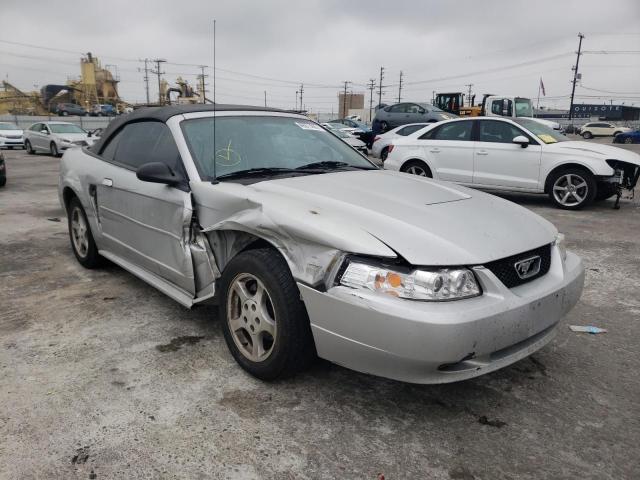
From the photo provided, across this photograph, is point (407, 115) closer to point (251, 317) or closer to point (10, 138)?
point (10, 138)

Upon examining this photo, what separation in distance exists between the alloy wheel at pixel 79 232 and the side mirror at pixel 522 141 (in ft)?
21.3

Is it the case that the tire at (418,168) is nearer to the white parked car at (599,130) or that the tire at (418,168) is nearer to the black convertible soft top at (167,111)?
the black convertible soft top at (167,111)

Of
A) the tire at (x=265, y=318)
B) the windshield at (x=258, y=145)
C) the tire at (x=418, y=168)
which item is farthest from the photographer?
the tire at (x=418, y=168)

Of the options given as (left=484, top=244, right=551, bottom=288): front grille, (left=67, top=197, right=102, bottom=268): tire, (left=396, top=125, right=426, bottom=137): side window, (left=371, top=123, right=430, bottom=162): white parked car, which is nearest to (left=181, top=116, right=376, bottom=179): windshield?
(left=484, top=244, right=551, bottom=288): front grille

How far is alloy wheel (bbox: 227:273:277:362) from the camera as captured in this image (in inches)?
99.3

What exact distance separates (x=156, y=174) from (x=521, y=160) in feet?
22.1

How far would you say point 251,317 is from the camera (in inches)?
102

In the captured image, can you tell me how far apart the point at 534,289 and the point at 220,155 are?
1.96 meters

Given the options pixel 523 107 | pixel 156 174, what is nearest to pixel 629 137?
pixel 523 107

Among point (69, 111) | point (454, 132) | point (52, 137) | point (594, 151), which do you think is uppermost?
point (69, 111)

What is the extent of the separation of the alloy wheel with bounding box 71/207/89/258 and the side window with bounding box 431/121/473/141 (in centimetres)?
645

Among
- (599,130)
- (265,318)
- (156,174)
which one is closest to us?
(265,318)

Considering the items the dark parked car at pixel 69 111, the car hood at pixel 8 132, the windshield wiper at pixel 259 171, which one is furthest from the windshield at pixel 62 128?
the dark parked car at pixel 69 111

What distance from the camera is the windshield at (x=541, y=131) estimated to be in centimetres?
811
